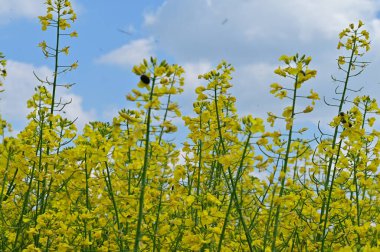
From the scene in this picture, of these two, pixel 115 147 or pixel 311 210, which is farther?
pixel 311 210

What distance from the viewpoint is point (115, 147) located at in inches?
180

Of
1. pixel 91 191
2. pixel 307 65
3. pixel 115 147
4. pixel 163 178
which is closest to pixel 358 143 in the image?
pixel 307 65

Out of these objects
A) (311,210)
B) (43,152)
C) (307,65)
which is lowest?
(311,210)

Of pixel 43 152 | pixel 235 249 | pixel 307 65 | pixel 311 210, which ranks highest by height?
pixel 307 65

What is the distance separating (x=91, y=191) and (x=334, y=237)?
8.41ft

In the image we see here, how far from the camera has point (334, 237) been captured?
499 cm

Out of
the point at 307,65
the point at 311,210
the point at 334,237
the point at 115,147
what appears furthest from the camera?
the point at 311,210

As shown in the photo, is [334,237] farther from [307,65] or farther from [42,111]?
[42,111]

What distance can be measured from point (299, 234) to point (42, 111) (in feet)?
9.60

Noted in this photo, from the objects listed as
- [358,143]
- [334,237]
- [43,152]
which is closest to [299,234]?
[334,237]

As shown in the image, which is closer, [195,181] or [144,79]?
[144,79]

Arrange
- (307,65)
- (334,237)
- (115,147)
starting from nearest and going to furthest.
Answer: (307,65) < (115,147) < (334,237)

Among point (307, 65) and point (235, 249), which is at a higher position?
point (307, 65)

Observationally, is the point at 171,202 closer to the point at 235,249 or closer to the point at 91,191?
the point at 235,249
